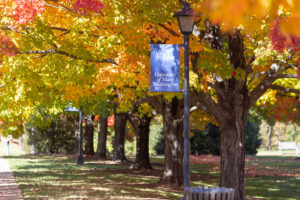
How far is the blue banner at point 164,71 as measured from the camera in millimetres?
10578

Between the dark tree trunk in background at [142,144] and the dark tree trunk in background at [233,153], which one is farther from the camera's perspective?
the dark tree trunk in background at [142,144]

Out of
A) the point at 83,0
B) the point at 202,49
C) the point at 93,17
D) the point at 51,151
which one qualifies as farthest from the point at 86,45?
the point at 51,151

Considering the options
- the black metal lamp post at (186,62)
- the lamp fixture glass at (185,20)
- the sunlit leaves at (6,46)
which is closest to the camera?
the black metal lamp post at (186,62)

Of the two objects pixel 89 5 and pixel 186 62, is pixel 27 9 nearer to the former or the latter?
pixel 89 5

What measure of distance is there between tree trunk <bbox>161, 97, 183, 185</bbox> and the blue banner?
825 centimetres

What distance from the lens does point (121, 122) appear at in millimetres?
31562

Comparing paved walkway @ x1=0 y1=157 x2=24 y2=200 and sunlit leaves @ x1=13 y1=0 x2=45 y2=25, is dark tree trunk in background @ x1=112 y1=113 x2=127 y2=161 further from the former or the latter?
sunlit leaves @ x1=13 y1=0 x2=45 y2=25

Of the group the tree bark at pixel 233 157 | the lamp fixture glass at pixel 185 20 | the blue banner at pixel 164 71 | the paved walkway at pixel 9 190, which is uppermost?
the lamp fixture glass at pixel 185 20

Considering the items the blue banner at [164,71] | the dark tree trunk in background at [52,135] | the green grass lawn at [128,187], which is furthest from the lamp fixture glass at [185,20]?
the dark tree trunk in background at [52,135]

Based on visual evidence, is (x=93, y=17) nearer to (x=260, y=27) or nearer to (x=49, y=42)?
(x=49, y=42)

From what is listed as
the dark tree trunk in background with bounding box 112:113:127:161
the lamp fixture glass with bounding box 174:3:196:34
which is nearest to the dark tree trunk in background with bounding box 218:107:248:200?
the lamp fixture glass with bounding box 174:3:196:34

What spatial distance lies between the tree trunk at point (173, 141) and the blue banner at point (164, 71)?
8247 millimetres

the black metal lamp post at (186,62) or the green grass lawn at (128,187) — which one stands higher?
the black metal lamp post at (186,62)

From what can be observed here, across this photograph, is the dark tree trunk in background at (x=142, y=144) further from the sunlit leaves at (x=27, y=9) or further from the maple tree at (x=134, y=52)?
the sunlit leaves at (x=27, y=9)
